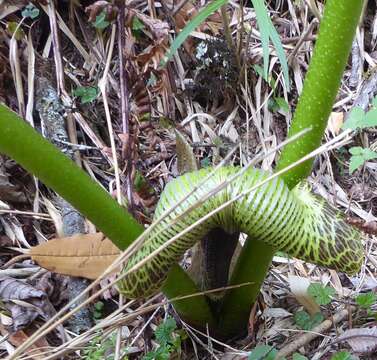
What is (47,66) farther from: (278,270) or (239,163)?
(278,270)

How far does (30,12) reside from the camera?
1.58 metres

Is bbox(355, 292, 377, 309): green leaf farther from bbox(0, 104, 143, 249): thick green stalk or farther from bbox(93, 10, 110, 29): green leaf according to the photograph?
bbox(93, 10, 110, 29): green leaf

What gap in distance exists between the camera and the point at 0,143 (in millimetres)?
804

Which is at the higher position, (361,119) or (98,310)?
(361,119)

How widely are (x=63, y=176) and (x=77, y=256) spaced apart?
395 millimetres

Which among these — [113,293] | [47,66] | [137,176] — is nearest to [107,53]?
[47,66]

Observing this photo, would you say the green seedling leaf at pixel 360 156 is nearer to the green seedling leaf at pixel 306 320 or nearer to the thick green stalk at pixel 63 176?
the green seedling leaf at pixel 306 320

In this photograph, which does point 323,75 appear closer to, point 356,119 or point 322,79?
point 322,79

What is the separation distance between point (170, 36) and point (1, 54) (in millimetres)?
426

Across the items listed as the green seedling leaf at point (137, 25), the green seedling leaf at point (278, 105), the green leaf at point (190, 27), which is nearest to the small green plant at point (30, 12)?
the green seedling leaf at point (137, 25)

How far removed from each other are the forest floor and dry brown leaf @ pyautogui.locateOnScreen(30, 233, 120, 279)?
4 cm

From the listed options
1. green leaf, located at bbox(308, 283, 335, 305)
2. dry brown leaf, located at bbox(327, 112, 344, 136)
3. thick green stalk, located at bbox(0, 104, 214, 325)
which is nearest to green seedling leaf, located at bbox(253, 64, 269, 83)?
dry brown leaf, located at bbox(327, 112, 344, 136)

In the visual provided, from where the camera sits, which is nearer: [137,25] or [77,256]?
[77,256]

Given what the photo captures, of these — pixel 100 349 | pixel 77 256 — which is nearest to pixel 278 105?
pixel 77 256
